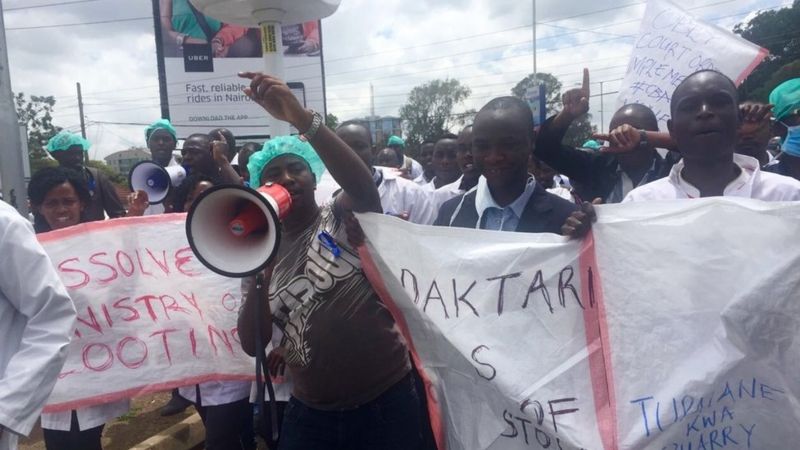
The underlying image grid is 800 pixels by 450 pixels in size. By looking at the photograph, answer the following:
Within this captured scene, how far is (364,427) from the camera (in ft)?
7.75

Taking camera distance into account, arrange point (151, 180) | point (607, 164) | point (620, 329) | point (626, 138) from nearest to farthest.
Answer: point (620, 329)
point (626, 138)
point (607, 164)
point (151, 180)

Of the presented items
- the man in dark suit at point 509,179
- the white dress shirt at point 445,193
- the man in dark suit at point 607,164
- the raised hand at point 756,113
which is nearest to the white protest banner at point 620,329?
the man in dark suit at point 509,179

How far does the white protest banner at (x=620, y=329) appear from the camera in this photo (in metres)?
1.86

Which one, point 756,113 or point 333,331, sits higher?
point 756,113

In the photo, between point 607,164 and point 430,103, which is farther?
point 430,103

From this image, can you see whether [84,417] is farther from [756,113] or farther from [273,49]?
[756,113]

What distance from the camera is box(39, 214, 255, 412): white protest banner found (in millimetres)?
3111

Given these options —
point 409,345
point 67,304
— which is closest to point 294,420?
point 409,345

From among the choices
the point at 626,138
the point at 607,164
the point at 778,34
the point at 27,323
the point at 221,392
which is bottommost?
the point at 221,392

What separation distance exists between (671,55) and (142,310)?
368cm

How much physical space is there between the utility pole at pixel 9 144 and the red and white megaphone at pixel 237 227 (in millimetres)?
3445

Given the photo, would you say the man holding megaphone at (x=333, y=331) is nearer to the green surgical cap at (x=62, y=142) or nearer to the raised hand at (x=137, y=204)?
the raised hand at (x=137, y=204)

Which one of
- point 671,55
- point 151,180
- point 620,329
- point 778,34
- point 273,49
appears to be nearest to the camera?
point 620,329

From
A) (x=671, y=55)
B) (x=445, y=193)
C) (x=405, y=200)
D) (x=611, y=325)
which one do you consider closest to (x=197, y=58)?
(x=445, y=193)
